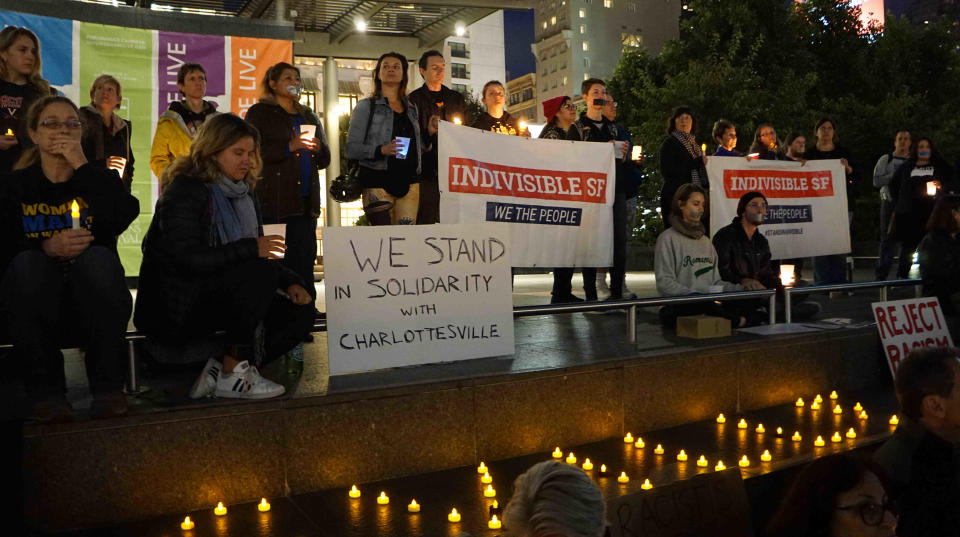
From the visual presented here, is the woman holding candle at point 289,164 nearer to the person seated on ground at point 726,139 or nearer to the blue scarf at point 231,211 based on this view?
the blue scarf at point 231,211

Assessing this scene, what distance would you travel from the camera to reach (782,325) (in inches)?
261

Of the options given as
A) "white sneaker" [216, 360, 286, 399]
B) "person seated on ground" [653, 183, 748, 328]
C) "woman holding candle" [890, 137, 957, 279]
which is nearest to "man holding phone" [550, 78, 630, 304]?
"person seated on ground" [653, 183, 748, 328]

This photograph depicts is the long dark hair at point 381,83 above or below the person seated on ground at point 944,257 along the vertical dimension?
above

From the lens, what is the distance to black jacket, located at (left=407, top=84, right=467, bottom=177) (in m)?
6.66

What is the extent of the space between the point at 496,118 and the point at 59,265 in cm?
434

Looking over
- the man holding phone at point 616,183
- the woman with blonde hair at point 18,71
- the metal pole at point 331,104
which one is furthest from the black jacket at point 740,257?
the metal pole at point 331,104

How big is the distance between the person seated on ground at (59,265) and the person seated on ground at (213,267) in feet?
0.89

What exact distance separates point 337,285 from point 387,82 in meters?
2.19

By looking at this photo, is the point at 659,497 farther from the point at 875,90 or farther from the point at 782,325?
the point at 875,90

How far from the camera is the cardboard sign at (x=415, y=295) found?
461 centimetres

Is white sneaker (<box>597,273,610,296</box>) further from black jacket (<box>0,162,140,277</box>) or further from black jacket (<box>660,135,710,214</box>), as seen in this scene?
black jacket (<box>0,162,140,277</box>)

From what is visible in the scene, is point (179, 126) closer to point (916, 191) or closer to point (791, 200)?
point (791, 200)

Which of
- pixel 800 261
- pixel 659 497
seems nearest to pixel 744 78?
pixel 800 261

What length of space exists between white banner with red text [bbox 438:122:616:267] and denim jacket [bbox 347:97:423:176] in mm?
455
